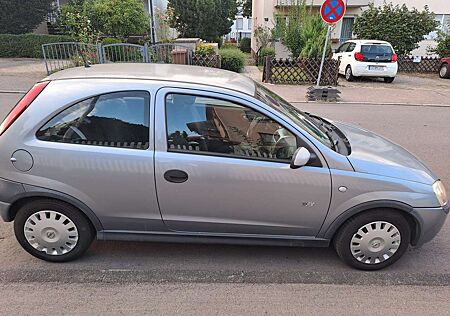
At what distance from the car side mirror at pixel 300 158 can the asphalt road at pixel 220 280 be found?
946 mm

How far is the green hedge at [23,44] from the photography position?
17.3 m

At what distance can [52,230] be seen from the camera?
109 inches

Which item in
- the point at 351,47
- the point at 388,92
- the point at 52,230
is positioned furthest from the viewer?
the point at 351,47

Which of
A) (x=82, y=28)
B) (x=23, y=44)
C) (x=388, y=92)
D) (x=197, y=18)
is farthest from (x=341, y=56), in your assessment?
(x=23, y=44)

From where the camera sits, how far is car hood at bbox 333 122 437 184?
2.68 meters

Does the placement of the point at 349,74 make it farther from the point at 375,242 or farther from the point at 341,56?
the point at 375,242

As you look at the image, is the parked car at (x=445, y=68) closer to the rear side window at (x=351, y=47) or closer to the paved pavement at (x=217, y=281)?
the rear side window at (x=351, y=47)

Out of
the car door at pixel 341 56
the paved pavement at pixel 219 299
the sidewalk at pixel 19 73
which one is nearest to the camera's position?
the paved pavement at pixel 219 299

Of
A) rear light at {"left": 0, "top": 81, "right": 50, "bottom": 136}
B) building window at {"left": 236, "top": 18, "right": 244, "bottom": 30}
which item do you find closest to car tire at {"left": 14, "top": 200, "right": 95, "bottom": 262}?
rear light at {"left": 0, "top": 81, "right": 50, "bottom": 136}

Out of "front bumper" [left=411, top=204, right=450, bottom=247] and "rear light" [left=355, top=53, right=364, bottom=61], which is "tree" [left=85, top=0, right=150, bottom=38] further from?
"front bumper" [left=411, top=204, right=450, bottom=247]

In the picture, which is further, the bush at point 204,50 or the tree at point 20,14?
the tree at point 20,14

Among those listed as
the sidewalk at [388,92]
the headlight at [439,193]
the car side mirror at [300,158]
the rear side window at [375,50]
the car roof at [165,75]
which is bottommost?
the sidewalk at [388,92]

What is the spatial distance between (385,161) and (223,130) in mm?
1350

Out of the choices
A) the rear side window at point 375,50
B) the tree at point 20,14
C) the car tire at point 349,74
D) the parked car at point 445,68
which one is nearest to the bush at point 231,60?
the car tire at point 349,74
